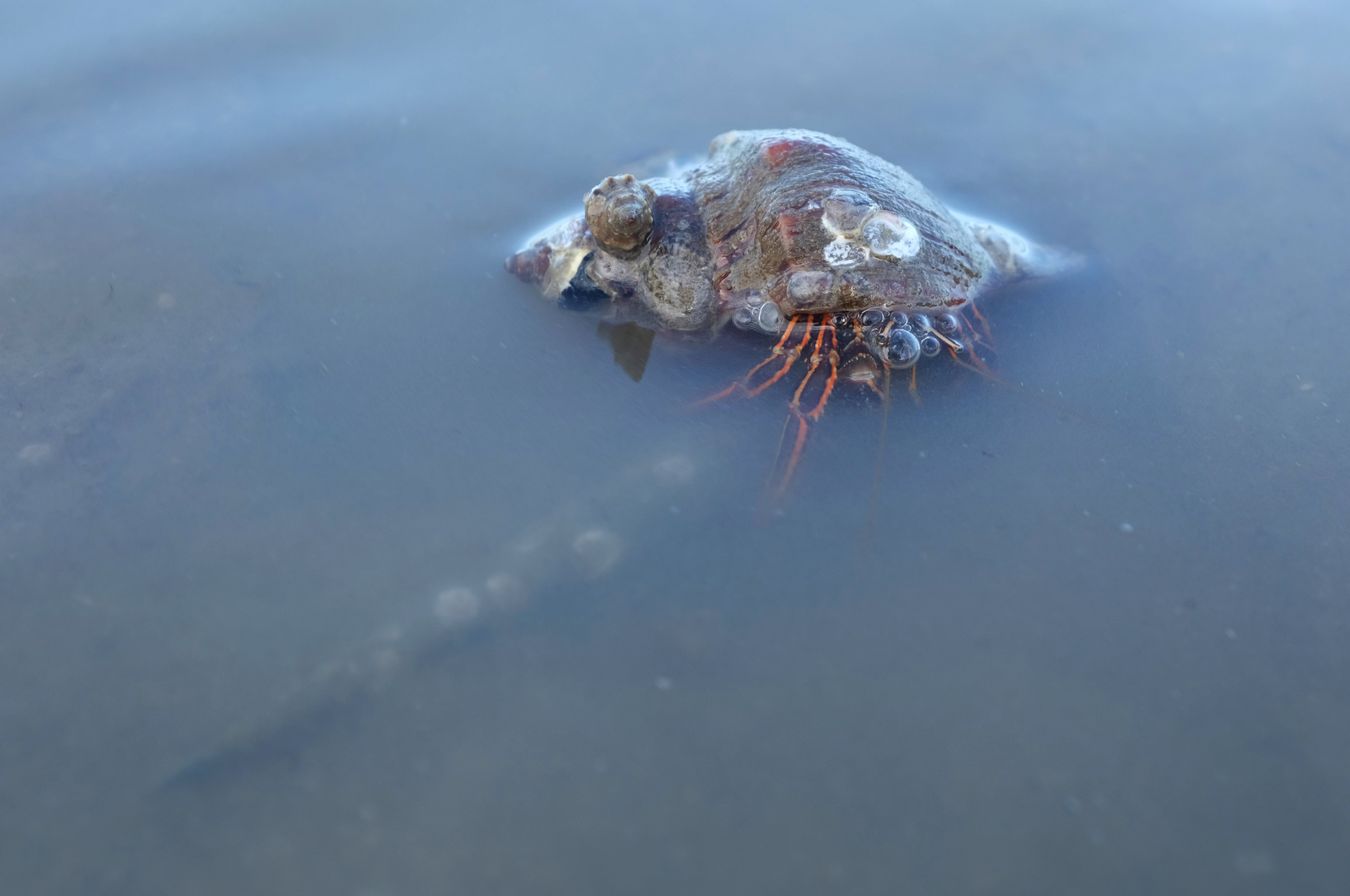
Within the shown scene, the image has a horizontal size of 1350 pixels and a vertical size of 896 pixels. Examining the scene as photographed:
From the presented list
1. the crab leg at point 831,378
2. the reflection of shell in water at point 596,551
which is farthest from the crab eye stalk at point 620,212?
the reflection of shell in water at point 596,551

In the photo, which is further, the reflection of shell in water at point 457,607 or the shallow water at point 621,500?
the reflection of shell in water at point 457,607

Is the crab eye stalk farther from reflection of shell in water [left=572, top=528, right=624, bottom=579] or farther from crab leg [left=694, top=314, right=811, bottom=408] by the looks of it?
reflection of shell in water [left=572, top=528, right=624, bottom=579]

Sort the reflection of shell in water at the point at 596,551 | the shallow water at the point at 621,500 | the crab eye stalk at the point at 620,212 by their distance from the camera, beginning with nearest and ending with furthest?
the shallow water at the point at 621,500, the reflection of shell in water at the point at 596,551, the crab eye stalk at the point at 620,212

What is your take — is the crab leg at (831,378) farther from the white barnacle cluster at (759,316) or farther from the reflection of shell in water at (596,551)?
the reflection of shell in water at (596,551)

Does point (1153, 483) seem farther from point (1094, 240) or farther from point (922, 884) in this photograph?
point (922, 884)

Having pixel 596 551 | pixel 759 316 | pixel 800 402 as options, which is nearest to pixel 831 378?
pixel 800 402

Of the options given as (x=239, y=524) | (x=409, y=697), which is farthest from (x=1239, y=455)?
(x=239, y=524)

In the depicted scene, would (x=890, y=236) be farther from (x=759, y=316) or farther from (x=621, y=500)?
(x=621, y=500)

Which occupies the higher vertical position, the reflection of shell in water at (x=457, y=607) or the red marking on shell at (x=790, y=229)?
the red marking on shell at (x=790, y=229)

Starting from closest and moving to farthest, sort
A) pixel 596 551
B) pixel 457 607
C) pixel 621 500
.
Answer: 1. pixel 457 607
2. pixel 596 551
3. pixel 621 500
